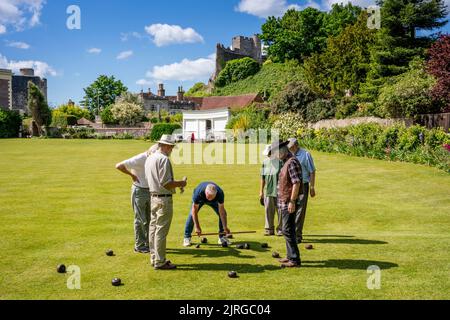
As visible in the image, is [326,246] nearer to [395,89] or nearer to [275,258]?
[275,258]

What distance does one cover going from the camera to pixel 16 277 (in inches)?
282

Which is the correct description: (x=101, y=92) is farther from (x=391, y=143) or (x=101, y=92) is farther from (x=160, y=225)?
(x=160, y=225)

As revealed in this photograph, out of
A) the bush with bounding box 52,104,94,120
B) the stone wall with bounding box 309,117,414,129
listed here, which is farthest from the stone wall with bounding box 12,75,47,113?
the stone wall with bounding box 309,117,414,129

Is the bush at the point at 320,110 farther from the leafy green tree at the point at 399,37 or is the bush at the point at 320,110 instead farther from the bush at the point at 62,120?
the bush at the point at 62,120

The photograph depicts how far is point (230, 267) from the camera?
25.3 ft

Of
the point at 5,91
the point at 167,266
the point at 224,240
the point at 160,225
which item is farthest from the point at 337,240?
the point at 5,91

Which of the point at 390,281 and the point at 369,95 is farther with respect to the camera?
the point at 369,95

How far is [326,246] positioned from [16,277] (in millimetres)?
5998

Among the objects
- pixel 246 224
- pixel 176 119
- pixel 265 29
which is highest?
pixel 265 29

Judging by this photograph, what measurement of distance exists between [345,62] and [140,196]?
39.9 m

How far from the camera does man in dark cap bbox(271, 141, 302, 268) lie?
25.1 feet

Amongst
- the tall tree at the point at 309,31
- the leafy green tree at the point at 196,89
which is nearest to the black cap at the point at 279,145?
the tall tree at the point at 309,31

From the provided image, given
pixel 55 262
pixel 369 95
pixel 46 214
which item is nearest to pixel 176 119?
pixel 369 95

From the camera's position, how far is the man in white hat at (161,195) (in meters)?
7.49
